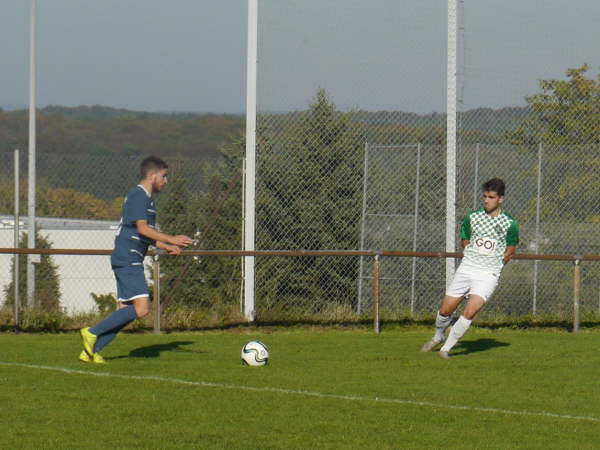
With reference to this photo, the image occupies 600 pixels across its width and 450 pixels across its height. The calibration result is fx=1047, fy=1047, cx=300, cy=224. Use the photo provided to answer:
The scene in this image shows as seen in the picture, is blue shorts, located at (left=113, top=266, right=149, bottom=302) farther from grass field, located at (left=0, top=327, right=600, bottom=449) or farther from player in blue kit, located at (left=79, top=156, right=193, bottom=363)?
grass field, located at (left=0, top=327, right=600, bottom=449)

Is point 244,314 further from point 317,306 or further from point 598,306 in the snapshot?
point 598,306

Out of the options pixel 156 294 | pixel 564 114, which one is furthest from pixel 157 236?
pixel 564 114

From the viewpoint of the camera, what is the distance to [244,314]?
49.4ft

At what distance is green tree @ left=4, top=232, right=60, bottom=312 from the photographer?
15284mm

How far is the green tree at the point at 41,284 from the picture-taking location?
1528 centimetres

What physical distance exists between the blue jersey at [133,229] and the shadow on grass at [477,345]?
3.72 metres

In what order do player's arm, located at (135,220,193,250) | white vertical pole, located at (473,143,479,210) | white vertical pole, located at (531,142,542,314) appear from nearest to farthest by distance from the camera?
player's arm, located at (135,220,193,250), white vertical pole, located at (531,142,542,314), white vertical pole, located at (473,143,479,210)

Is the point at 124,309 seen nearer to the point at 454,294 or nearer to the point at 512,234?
the point at 454,294

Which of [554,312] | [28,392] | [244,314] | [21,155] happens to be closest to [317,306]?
[244,314]

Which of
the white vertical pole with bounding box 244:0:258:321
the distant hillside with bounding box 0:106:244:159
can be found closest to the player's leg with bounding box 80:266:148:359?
the white vertical pole with bounding box 244:0:258:321

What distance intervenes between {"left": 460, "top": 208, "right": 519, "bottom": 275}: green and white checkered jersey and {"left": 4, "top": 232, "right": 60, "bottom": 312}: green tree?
6.59 meters

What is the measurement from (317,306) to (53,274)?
27.8ft

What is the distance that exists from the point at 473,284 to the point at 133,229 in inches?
141

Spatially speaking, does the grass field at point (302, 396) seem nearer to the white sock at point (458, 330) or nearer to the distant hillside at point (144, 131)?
the white sock at point (458, 330)
